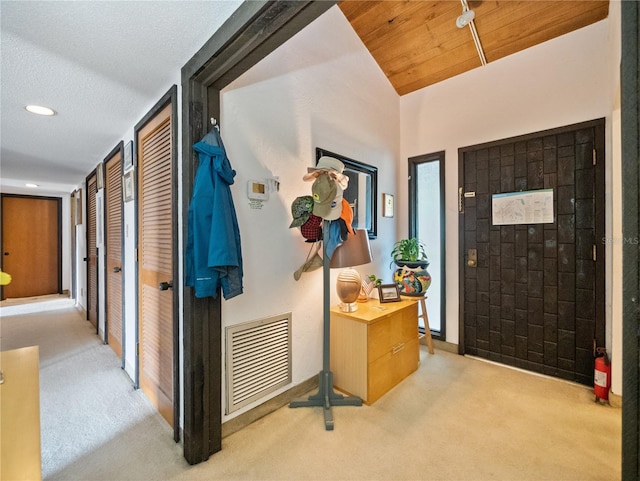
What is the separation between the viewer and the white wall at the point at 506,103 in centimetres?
226

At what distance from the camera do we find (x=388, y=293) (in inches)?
101

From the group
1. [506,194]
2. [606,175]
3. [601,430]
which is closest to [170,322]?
[601,430]

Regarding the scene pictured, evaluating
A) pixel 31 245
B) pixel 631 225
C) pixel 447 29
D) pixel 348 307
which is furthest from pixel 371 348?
pixel 31 245

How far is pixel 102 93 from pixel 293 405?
7.85 ft

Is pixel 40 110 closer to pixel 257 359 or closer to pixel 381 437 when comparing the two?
pixel 257 359

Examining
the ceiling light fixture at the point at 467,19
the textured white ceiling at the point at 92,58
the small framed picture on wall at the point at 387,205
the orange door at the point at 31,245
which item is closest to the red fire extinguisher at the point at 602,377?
the small framed picture on wall at the point at 387,205

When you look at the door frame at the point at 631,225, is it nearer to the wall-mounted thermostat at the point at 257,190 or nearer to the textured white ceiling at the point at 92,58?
the textured white ceiling at the point at 92,58

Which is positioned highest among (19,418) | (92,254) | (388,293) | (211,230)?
(211,230)

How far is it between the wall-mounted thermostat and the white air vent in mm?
809

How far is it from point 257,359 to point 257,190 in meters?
1.10

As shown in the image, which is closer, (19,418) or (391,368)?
(19,418)

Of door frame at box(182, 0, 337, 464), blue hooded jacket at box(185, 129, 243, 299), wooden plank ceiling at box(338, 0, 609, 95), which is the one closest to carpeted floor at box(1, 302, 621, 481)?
door frame at box(182, 0, 337, 464)

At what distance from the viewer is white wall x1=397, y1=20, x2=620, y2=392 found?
7.41 feet

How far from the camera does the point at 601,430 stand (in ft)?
5.85
